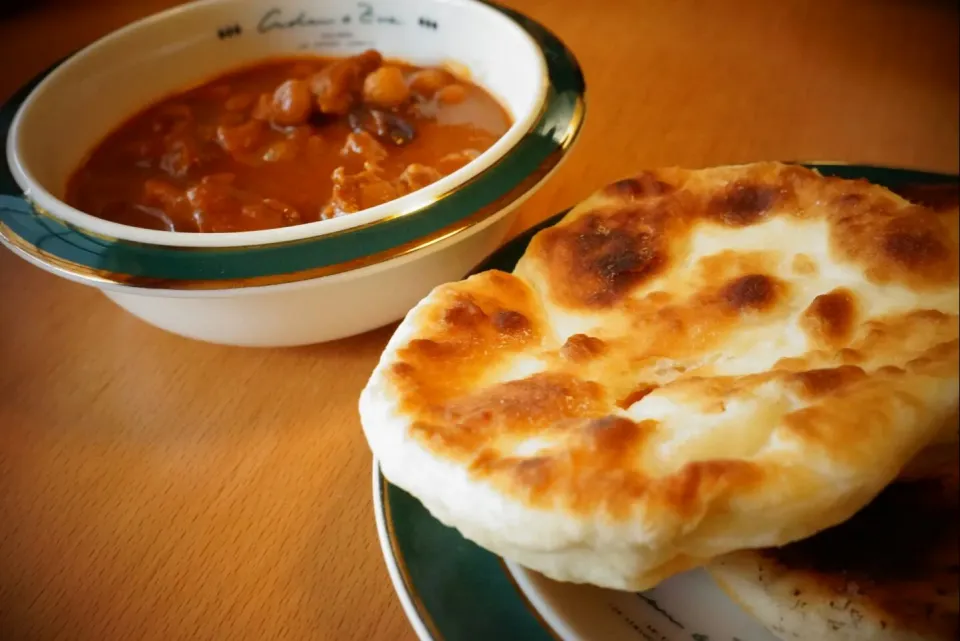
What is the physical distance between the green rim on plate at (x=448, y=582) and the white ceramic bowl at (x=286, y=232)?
26 centimetres

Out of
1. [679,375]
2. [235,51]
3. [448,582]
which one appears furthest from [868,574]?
[235,51]

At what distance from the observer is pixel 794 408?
50cm

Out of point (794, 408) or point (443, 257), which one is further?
point (443, 257)

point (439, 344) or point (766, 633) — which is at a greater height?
point (439, 344)

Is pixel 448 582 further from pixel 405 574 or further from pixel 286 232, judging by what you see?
pixel 286 232

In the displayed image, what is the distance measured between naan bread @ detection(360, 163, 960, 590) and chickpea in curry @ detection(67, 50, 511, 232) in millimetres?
402

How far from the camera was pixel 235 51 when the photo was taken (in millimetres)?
1355

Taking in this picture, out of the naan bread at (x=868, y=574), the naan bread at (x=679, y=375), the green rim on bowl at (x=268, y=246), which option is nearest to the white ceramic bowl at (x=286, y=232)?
the green rim on bowl at (x=268, y=246)

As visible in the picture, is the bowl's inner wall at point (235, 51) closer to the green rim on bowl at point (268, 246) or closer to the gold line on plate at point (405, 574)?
the green rim on bowl at point (268, 246)

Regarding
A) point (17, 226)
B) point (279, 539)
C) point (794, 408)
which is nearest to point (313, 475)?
point (279, 539)

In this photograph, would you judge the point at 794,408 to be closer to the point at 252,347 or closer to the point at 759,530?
the point at 759,530

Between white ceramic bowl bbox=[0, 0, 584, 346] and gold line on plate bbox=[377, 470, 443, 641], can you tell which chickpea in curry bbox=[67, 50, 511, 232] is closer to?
white ceramic bowl bbox=[0, 0, 584, 346]

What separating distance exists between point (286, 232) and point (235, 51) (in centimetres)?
73

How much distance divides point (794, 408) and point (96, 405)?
0.82m
